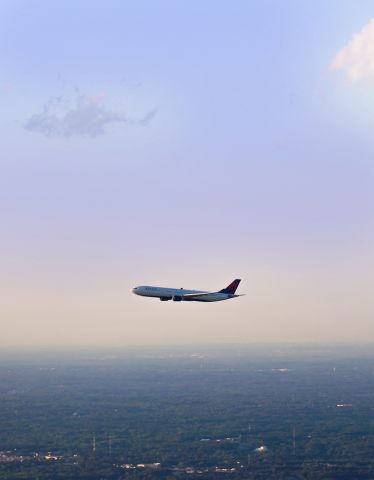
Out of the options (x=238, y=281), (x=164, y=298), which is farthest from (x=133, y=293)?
(x=238, y=281)

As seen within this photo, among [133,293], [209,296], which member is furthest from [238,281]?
[133,293]

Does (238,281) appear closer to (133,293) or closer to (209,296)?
(209,296)
